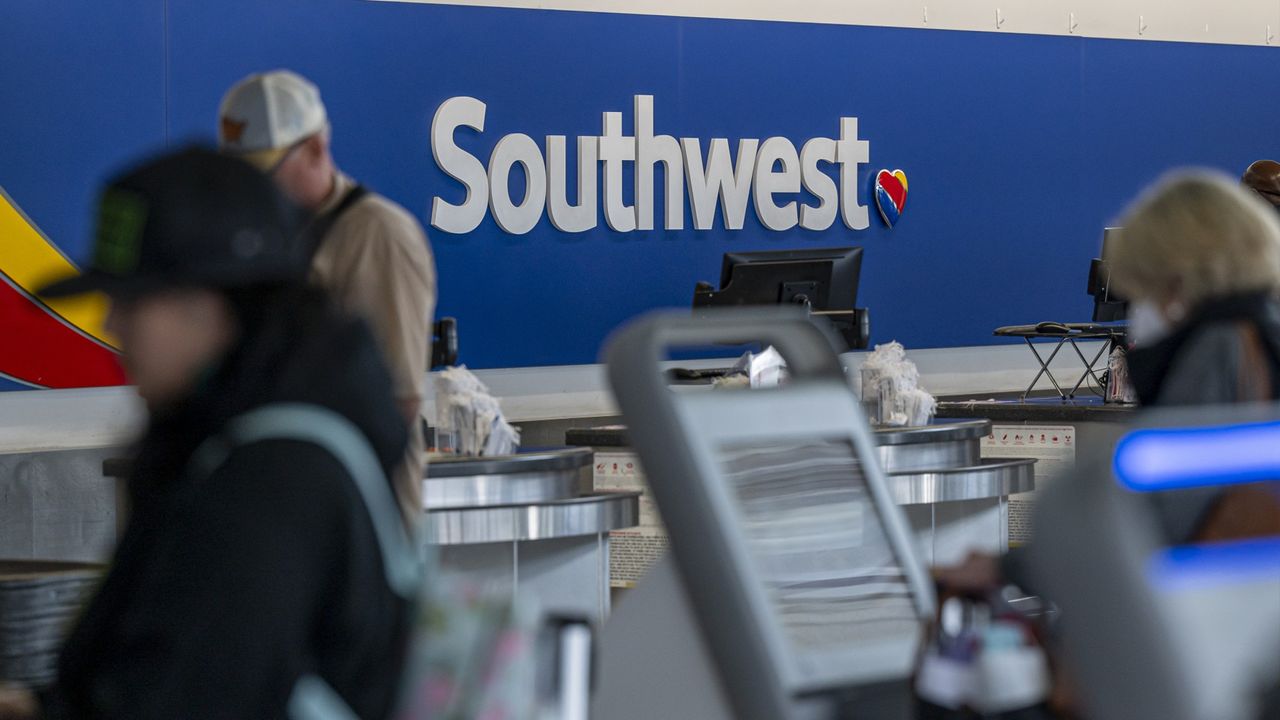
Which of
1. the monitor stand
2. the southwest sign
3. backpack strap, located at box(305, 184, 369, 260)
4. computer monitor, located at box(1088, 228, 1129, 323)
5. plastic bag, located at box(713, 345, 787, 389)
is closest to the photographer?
the monitor stand

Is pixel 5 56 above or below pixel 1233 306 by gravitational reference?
above

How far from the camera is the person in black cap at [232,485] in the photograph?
1278 mm

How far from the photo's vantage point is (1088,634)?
106 centimetres

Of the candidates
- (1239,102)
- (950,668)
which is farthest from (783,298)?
(1239,102)

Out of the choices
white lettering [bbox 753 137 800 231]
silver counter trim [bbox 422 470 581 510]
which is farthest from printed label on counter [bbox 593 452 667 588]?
white lettering [bbox 753 137 800 231]

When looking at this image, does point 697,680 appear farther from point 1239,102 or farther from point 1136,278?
point 1239,102

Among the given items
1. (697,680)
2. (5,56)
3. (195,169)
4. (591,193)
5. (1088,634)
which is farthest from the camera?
(591,193)

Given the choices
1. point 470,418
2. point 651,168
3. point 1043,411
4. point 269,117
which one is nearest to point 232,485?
point 269,117

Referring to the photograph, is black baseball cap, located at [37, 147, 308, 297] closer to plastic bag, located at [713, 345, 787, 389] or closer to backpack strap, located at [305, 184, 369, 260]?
backpack strap, located at [305, 184, 369, 260]

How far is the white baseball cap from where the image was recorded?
322 centimetres

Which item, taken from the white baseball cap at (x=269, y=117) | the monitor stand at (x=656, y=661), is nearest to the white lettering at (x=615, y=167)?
the white baseball cap at (x=269, y=117)

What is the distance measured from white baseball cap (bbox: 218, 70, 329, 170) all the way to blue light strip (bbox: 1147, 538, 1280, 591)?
2391 millimetres

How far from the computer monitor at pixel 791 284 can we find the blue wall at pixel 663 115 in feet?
5.43

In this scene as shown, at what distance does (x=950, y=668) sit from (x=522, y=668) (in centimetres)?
35
